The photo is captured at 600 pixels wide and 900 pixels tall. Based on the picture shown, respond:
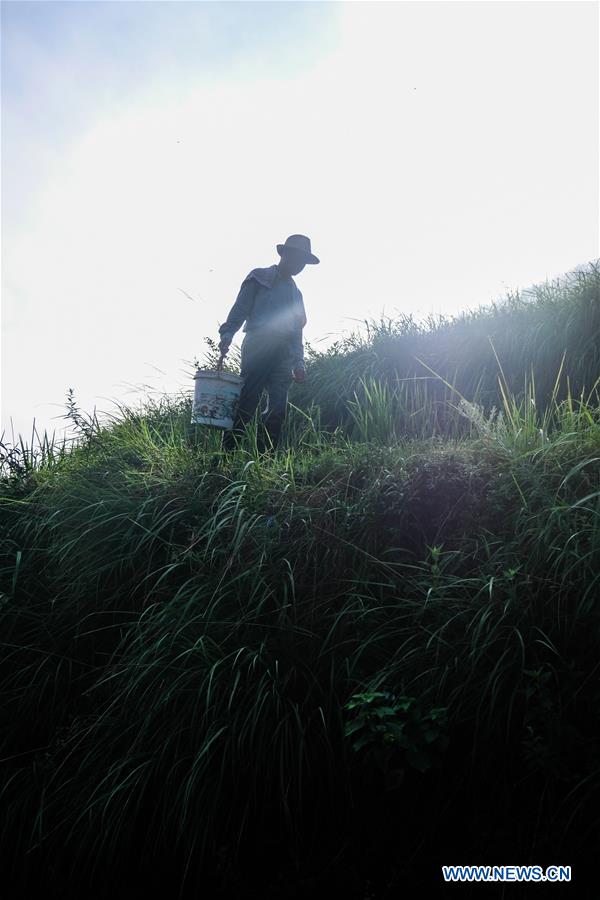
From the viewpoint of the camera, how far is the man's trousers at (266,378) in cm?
546

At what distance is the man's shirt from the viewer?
548 cm

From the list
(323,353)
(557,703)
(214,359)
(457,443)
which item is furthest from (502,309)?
(557,703)

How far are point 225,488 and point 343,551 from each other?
0.87 metres

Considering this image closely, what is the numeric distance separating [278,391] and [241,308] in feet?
2.37

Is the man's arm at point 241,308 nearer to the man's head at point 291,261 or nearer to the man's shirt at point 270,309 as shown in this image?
the man's shirt at point 270,309

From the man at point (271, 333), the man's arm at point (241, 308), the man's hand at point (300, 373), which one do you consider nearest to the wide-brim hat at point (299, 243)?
the man at point (271, 333)

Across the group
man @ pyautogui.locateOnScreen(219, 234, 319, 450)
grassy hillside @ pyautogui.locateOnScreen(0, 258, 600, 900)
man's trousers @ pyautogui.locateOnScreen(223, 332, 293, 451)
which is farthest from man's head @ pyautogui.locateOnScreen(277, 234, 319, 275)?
grassy hillside @ pyautogui.locateOnScreen(0, 258, 600, 900)

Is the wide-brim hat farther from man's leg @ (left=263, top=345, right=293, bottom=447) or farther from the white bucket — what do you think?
the white bucket

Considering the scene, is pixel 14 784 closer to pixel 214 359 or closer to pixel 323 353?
pixel 214 359

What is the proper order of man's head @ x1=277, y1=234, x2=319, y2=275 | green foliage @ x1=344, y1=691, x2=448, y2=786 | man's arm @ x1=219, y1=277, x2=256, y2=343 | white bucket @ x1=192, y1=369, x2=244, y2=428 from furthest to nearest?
man's head @ x1=277, y1=234, x2=319, y2=275 → man's arm @ x1=219, y1=277, x2=256, y2=343 → white bucket @ x1=192, y1=369, x2=244, y2=428 → green foliage @ x1=344, y1=691, x2=448, y2=786

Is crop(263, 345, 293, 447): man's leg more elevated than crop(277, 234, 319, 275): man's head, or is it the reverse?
crop(277, 234, 319, 275): man's head

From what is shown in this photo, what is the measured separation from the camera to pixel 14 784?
9.55ft

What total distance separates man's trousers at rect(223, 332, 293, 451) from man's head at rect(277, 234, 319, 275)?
0.60 meters

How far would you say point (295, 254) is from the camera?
5.55m
